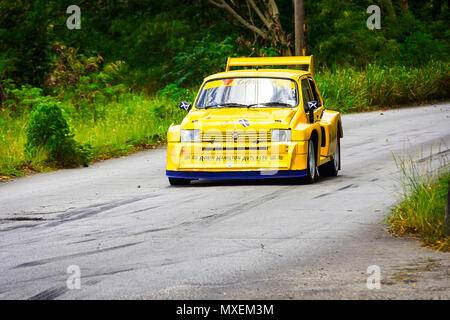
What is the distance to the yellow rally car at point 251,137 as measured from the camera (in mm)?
13195

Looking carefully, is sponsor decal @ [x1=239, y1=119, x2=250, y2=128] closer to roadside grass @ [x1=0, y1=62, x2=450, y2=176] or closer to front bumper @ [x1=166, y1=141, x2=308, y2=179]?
front bumper @ [x1=166, y1=141, x2=308, y2=179]

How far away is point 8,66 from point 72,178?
15494 mm

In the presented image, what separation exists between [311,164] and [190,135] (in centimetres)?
185

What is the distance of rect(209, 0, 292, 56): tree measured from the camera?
42875mm

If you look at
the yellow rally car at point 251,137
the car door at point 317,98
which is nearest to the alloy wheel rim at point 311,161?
the yellow rally car at point 251,137

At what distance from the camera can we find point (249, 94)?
14.5 meters

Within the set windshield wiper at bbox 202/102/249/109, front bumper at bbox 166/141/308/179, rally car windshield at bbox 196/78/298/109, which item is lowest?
front bumper at bbox 166/141/308/179

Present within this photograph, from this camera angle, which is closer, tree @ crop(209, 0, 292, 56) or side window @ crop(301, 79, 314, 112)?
side window @ crop(301, 79, 314, 112)

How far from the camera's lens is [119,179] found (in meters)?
15.1

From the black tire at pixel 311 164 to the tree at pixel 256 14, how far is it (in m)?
27.3

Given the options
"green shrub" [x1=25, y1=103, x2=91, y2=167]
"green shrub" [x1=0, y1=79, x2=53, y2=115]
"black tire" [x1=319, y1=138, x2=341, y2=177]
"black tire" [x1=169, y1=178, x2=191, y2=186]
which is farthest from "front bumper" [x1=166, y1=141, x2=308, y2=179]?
"green shrub" [x1=0, y1=79, x2=53, y2=115]

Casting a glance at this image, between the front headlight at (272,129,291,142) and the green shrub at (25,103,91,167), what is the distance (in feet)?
17.0
